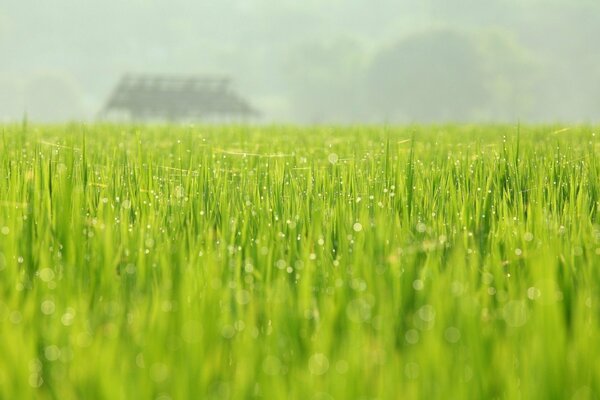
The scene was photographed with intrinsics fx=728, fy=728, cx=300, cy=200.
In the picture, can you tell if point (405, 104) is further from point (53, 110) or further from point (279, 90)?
point (279, 90)

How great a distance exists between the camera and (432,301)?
5.80 feet

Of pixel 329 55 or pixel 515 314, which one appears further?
pixel 329 55

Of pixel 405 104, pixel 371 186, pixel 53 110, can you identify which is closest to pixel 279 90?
pixel 53 110

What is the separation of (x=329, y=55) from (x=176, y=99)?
38.6m

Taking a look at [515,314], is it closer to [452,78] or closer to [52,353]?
[52,353]

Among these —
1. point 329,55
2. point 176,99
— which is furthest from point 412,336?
point 329,55

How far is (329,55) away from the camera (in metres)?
86.1

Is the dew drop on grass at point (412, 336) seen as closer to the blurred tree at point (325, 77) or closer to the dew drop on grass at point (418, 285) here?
the dew drop on grass at point (418, 285)

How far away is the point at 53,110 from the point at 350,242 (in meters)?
95.3

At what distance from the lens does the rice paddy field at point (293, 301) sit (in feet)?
4.70

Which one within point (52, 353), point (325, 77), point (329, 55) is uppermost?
point (329, 55)

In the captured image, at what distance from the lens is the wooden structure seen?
155 feet

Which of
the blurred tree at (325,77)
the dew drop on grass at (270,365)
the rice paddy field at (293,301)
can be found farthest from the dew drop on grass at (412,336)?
the blurred tree at (325,77)

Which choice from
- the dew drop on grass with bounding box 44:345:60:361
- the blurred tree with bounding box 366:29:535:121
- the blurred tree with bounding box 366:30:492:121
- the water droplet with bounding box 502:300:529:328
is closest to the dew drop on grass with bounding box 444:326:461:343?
the water droplet with bounding box 502:300:529:328
